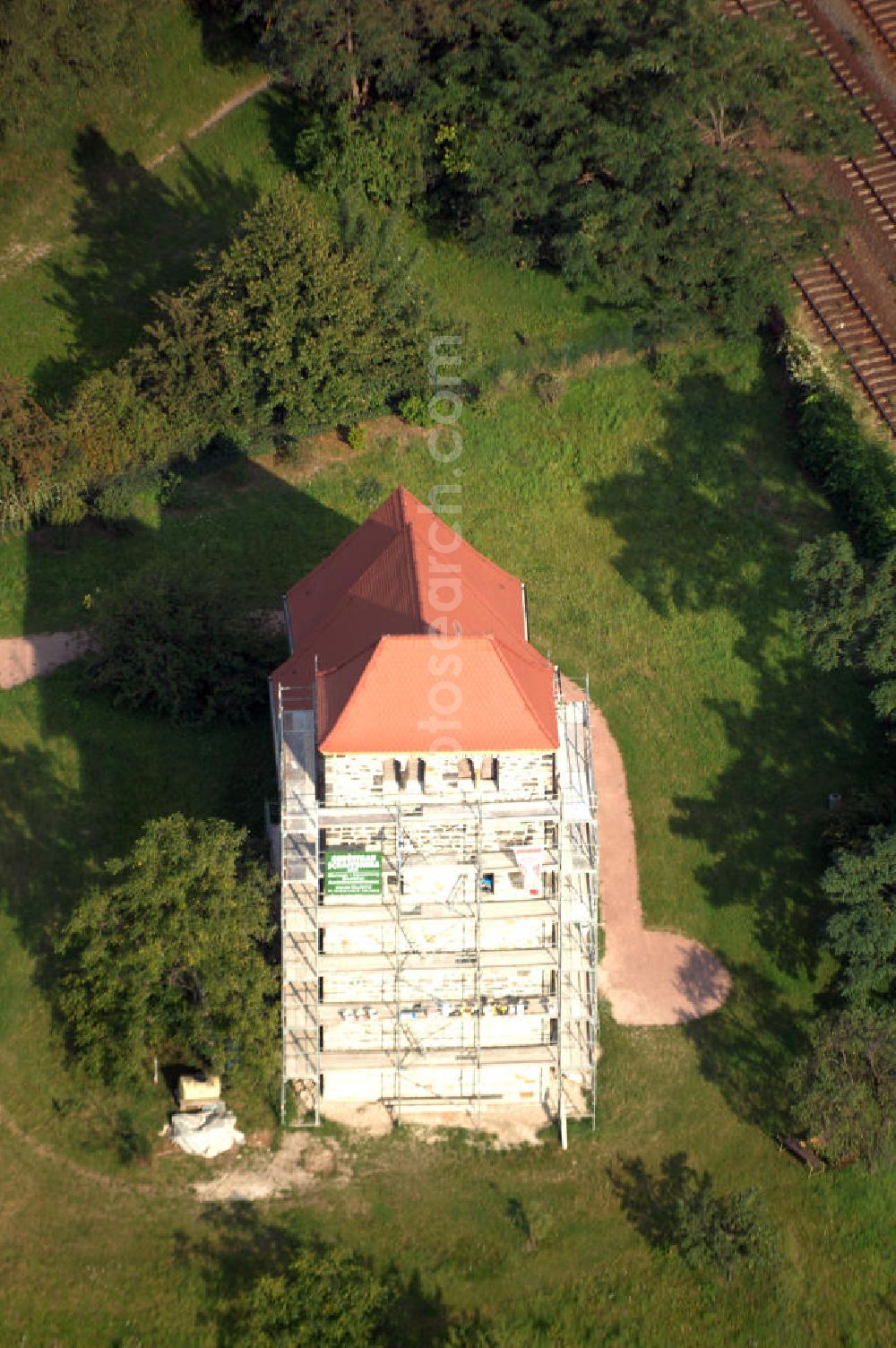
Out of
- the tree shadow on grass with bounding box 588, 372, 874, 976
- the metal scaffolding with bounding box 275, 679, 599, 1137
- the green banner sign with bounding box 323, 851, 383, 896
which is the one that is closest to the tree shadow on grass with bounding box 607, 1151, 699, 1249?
the metal scaffolding with bounding box 275, 679, 599, 1137

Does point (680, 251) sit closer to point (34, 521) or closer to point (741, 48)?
point (741, 48)

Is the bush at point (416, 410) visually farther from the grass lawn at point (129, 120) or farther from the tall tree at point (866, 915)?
the tall tree at point (866, 915)

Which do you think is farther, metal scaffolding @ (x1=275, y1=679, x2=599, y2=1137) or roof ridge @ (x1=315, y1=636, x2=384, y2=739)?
metal scaffolding @ (x1=275, y1=679, x2=599, y2=1137)

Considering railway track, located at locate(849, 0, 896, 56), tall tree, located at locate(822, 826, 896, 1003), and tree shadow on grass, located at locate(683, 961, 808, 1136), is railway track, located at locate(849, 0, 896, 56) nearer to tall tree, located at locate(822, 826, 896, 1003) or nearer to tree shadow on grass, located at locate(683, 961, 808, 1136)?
tall tree, located at locate(822, 826, 896, 1003)

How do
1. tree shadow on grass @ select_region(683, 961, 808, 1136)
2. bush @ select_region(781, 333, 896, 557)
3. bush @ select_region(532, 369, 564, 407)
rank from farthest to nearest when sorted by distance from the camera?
bush @ select_region(532, 369, 564, 407), bush @ select_region(781, 333, 896, 557), tree shadow on grass @ select_region(683, 961, 808, 1136)

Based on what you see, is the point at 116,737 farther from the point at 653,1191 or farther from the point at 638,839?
the point at 653,1191

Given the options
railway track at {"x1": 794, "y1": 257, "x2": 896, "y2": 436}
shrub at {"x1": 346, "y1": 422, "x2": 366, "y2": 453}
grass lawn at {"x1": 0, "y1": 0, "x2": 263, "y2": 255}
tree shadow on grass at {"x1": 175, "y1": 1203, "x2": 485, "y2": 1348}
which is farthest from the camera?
grass lawn at {"x1": 0, "y1": 0, "x2": 263, "y2": 255}

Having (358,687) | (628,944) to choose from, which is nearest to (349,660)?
(358,687)
